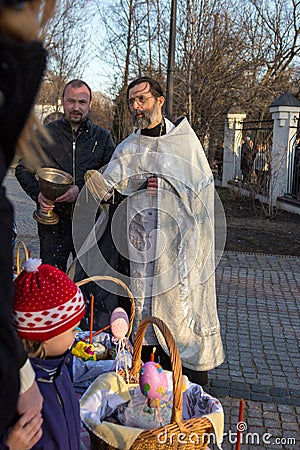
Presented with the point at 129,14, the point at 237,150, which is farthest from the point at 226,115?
the point at 129,14

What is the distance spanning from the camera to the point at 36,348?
5.91ft

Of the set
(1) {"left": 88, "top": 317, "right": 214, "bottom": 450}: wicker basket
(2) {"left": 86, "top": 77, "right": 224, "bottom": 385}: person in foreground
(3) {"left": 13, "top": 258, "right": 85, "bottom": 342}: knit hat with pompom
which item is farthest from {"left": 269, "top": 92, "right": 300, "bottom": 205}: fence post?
(3) {"left": 13, "top": 258, "right": 85, "bottom": 342}: knit hat with pompom

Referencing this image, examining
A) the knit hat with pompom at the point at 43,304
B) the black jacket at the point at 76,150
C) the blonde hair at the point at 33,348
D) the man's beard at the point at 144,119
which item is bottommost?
the blonde hair at the point at 33,348

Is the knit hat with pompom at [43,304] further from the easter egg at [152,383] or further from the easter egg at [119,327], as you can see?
the easter egg at [119,327]

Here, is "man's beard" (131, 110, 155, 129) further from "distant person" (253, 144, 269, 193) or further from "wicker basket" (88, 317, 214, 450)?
"distant person" (253, 144, 269, 193)

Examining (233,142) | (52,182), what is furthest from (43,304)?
(233,142)

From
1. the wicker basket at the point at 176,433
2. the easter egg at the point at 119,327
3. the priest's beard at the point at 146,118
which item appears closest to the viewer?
the wicker basket at the point at 176,433

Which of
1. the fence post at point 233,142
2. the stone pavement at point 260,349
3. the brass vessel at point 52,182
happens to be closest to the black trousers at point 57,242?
the brass vessel at point 52,182

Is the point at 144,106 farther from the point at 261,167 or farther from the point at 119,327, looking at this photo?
the point at 261,167

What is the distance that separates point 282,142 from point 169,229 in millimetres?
9738

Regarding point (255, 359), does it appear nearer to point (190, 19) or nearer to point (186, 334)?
point (186, 334)

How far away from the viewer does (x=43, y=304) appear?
178cm

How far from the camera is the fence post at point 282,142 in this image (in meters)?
12.9

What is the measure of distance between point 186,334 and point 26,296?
227cm
